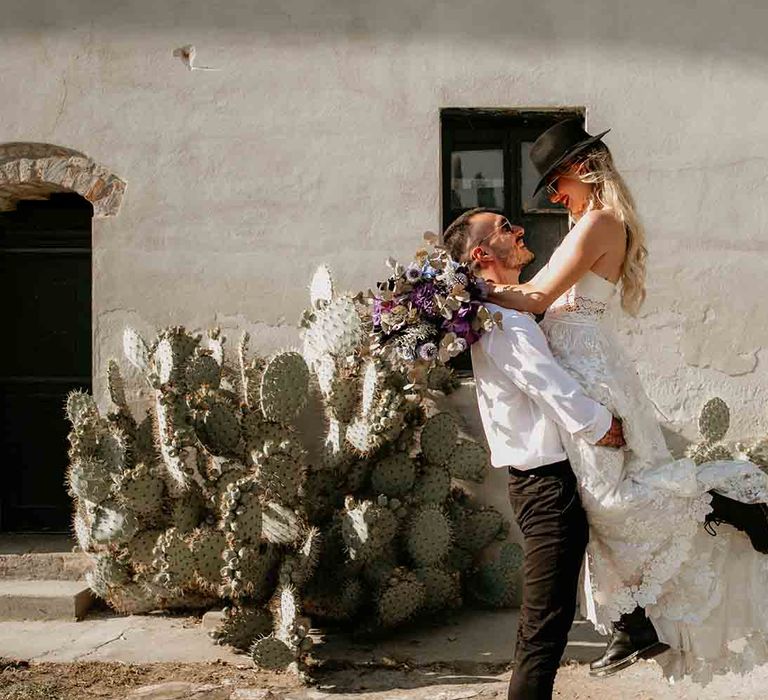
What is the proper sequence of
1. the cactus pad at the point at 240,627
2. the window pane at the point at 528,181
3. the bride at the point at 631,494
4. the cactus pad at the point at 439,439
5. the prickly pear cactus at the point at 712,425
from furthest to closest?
the window pane at the point at 528,181 → the prickly pear cactus at the point at 712,425 → the cactus pad at the point at 439,439 → the cactus pad at the point at 240,627 → the bride at the point at 631,494

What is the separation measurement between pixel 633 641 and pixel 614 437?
706mm

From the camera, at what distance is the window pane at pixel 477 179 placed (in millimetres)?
5785

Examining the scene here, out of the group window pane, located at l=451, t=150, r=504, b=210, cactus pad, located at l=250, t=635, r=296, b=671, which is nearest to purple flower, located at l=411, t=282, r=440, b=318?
cactus pad, located at l=250, t=635, r=296, b=671

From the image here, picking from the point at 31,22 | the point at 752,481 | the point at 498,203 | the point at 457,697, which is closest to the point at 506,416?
the point at 752,481

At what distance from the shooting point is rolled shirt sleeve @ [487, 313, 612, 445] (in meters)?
2.94

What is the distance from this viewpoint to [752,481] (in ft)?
10.4

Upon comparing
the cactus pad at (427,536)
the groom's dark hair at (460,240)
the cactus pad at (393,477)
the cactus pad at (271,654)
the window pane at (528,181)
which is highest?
the window pane at (528,181)

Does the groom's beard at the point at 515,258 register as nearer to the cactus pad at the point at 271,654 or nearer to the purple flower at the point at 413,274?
the purple flower at the point at 413,274

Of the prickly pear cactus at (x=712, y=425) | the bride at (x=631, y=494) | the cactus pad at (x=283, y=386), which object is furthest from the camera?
the prickly pear cactus at (x=712, y=425)

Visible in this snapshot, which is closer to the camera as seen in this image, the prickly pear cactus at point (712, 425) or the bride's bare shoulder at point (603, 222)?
the bride's bare shoulder at point (603, 222)

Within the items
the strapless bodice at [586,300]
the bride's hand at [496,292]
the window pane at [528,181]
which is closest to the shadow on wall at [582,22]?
the window pane at [528,181]

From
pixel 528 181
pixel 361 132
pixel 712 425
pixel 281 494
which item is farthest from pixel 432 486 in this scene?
pixel 361 132

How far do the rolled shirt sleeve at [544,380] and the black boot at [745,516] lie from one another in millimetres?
495

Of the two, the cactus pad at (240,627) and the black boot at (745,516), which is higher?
the black boot at (745,516)
